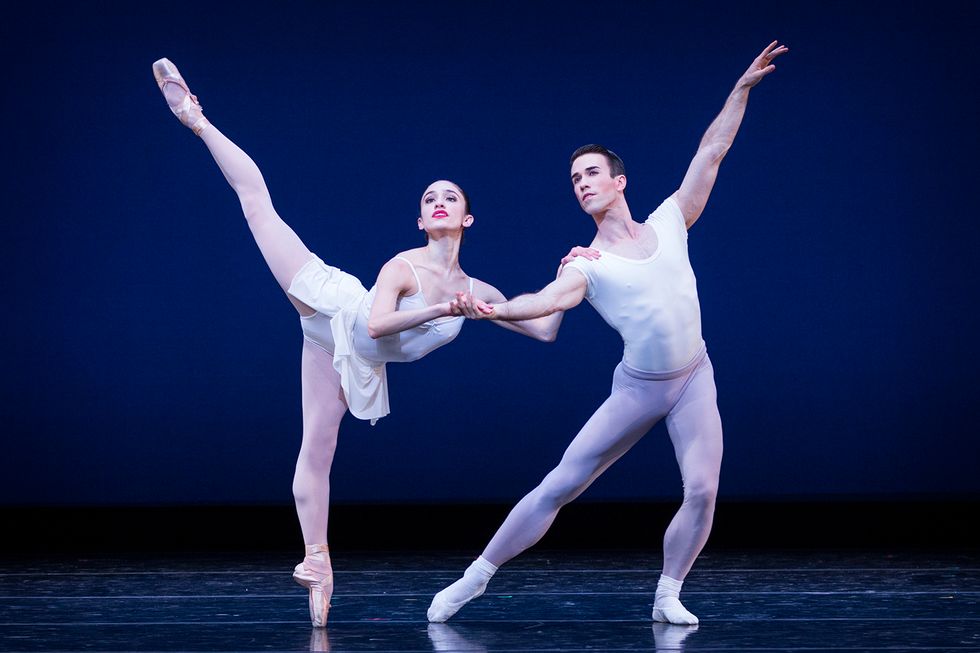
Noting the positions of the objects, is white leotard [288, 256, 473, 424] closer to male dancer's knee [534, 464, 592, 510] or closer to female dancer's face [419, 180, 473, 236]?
female dancer's face [419, 180, 473, 236]

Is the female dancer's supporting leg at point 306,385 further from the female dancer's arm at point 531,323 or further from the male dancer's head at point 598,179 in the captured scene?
the male dancer's head at point 598,179

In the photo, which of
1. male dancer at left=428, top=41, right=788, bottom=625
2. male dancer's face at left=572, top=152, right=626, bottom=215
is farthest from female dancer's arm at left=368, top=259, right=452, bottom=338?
male dancer's face at left=572, top=152, right=626, bottom=215

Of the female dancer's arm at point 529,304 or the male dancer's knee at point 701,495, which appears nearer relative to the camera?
the female dancer's arm at point 529,304

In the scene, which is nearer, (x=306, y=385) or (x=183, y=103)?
(x=306, y=385)

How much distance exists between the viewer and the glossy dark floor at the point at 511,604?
281 cm

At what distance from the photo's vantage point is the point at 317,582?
10.1 ft

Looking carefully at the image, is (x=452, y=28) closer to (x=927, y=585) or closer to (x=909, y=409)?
(x=909, y=409)

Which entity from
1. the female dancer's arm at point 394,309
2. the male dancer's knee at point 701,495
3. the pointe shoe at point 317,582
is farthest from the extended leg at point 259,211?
the male dancer's knee at point 701,495

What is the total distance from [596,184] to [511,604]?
1.32 m

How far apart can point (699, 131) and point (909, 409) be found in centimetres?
152

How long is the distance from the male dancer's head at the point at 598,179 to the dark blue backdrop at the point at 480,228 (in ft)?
5.77

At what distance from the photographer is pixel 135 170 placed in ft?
16.3

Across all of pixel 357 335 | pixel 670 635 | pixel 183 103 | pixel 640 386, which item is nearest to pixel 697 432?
pixel 640 386

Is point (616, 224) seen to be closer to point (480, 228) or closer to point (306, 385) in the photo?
point (306, 385)
